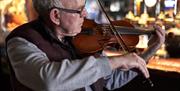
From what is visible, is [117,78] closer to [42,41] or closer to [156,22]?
[42,41]

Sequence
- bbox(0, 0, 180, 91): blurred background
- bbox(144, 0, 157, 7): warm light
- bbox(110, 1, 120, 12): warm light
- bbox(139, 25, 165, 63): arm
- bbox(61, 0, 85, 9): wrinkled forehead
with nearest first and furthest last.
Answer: bbox(61, 0, 85, 9): wrinkled forehead < bbox(139, 25, 165, 63): arm < bbox(0, 0, 180, 91): blurred background < bbox(144, 0, 157, 7): warm light < bbox(110, 1, 120, 12): warm light

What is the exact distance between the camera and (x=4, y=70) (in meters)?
3.72

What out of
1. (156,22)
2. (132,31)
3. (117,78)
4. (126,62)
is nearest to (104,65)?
(126,62)

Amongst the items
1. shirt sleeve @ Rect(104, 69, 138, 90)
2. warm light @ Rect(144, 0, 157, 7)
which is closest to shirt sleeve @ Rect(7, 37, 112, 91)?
shirt sleeve @ Rect(104, 69, 138, 90)

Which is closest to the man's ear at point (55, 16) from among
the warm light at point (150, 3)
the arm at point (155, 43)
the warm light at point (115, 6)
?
the arm at point (155, 43)

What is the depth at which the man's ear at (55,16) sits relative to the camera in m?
1.45

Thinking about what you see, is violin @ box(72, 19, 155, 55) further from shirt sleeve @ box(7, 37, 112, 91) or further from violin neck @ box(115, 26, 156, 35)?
shirt sleeve @ box(7, 37, 112, 91)

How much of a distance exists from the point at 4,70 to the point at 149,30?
2.17 metres

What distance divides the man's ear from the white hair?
2 centimetres

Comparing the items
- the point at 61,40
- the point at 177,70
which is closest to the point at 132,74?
the point at 61,40

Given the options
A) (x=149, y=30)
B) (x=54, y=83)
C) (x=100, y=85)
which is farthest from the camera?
(x=149, y=30)

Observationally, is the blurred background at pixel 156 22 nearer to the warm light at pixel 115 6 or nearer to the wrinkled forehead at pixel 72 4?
the warm light at pixel 115 6

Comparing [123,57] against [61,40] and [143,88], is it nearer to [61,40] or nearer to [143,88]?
[61,40]

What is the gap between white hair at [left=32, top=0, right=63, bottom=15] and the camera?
4.70ft
